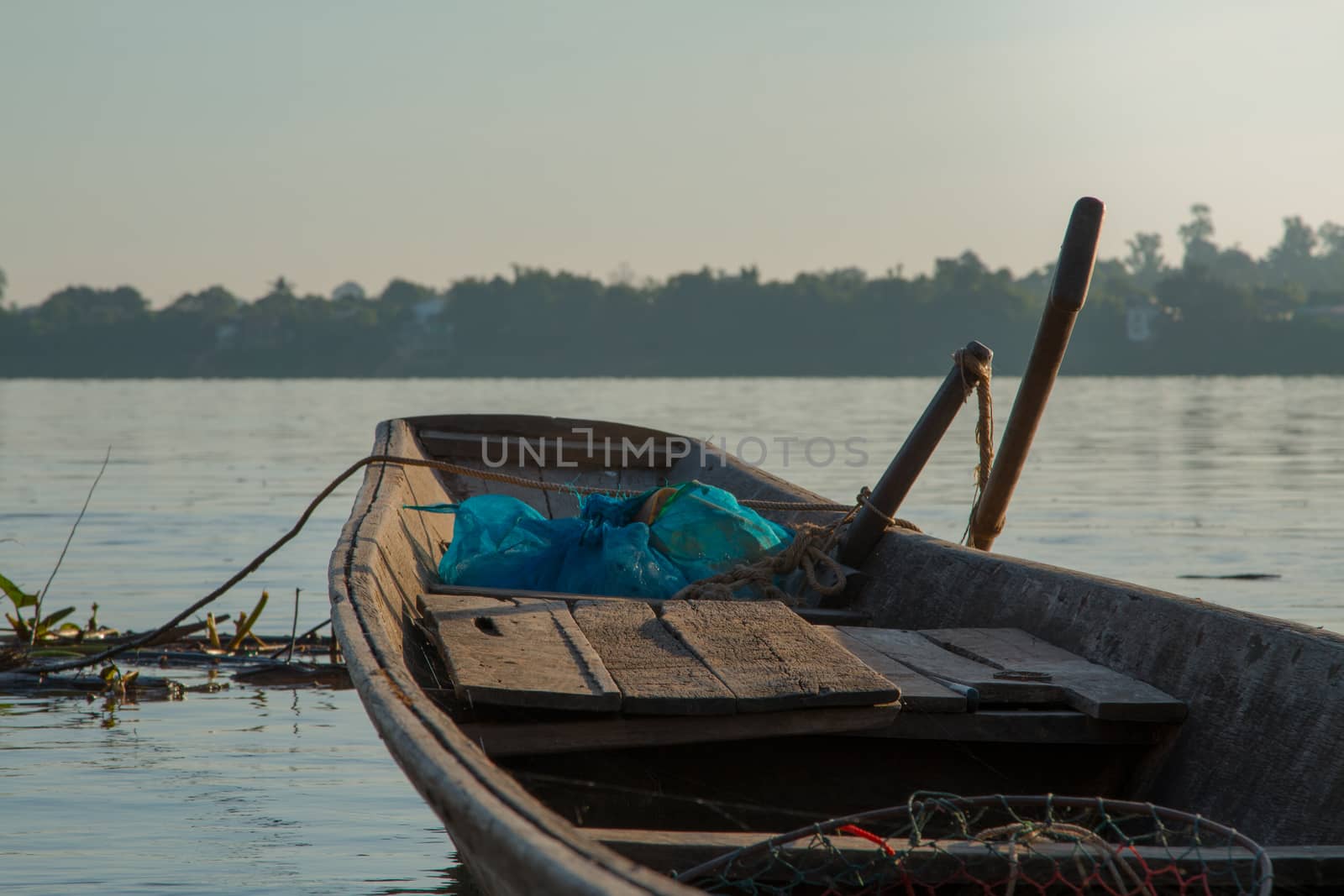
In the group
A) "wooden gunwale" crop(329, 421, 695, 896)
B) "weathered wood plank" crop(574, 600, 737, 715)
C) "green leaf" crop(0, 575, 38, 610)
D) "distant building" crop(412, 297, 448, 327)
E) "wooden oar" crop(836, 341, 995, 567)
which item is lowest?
"green leaf" crop(0, 575, 38, 610)

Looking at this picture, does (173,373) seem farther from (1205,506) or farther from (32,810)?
(32,810)

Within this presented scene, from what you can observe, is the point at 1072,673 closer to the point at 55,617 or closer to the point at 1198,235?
the point at 55,617

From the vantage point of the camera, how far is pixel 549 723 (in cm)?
279

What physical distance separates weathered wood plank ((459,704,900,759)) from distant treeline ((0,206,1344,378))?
237 feet

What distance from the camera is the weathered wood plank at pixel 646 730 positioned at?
2766mm

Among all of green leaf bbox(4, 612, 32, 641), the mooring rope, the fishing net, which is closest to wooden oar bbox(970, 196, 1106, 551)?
the mooring rope

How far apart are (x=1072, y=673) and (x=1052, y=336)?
71.9 inches

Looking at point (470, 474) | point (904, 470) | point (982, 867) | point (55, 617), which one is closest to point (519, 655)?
point (982, 867)

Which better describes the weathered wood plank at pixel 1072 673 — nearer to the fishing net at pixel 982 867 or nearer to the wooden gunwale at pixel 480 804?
the fishing net at pixel 982 867

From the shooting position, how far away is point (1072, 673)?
3.15 meters

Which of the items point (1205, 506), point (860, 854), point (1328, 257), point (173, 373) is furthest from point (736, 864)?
point (1328, 257)

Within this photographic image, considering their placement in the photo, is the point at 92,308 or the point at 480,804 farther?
the point at 92,308

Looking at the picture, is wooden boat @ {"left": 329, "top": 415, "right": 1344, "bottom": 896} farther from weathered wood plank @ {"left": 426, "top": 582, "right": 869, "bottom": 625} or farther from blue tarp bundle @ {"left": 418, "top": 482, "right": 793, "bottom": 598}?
blue tarp bundle @ {"left": 418, "top": 482, "right": 793, "bottom": 598}

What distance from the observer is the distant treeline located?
249 feet
